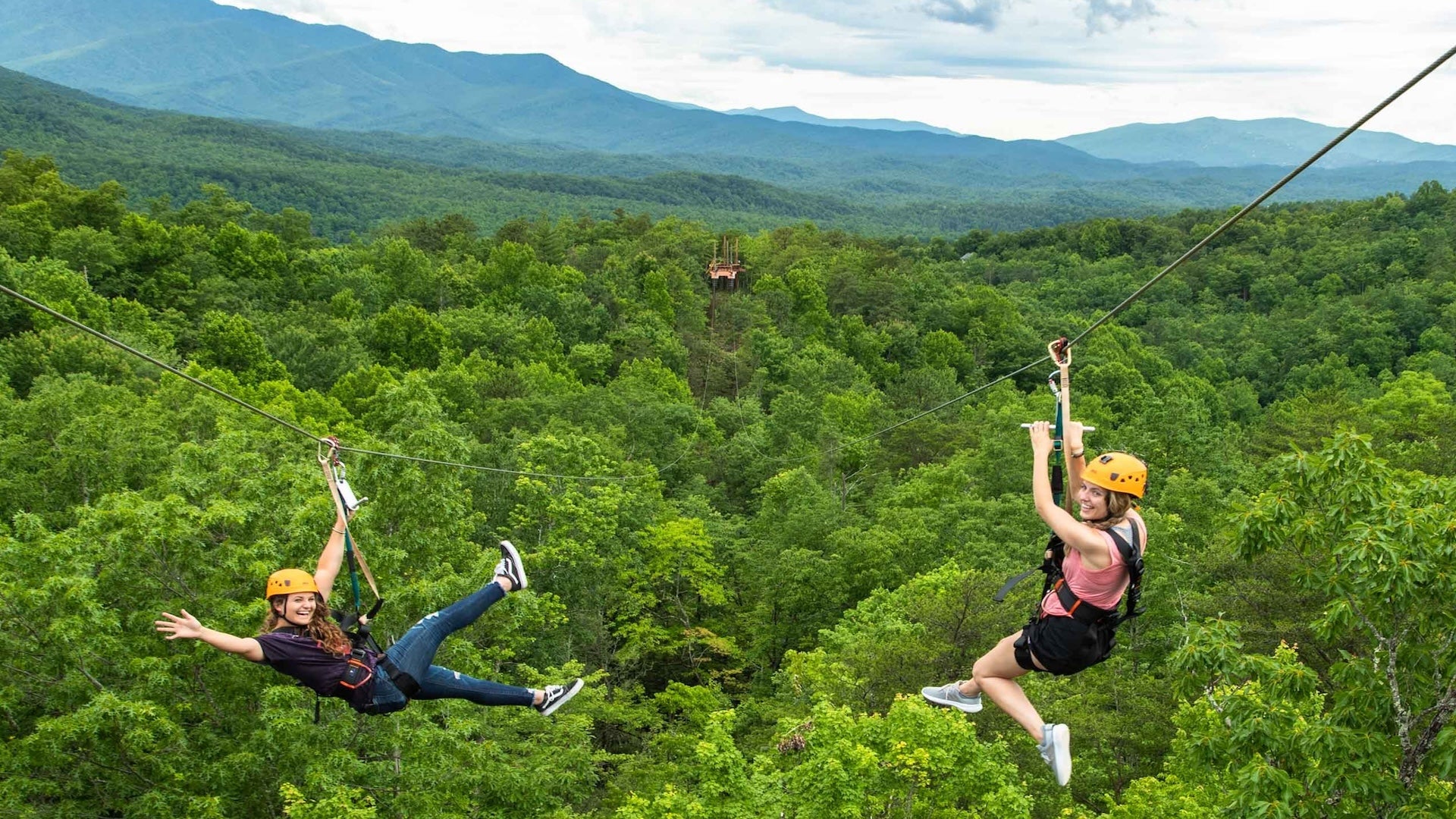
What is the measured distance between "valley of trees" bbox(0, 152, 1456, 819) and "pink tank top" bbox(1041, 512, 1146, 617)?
12.5 ft

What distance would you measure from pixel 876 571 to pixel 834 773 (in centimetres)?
1768

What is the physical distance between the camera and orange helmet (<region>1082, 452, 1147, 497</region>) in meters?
5.34

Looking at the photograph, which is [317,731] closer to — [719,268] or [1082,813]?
[1082,813]

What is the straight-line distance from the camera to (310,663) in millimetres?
6703

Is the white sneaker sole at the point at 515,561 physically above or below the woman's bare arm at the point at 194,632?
below

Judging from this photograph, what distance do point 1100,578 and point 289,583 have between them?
4848mm

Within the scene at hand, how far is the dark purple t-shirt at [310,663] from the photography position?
21.6 feet

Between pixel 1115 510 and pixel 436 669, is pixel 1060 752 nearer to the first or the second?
pixel 1115 510

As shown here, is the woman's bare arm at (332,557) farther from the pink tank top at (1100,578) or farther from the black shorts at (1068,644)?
the pink tank top at (1100,578)

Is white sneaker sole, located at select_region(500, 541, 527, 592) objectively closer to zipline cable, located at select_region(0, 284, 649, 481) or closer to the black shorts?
zipline cable, located at select_region(0, 284, 649, 481)

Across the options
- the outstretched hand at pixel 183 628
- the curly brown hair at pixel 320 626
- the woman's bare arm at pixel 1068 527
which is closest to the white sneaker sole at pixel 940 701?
the woman's bare arm at pixel 1068 527

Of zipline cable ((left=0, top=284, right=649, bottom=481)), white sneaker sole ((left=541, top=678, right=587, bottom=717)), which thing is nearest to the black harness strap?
white sneaker sole ((left=541, top=678, right=587, bottom=717))

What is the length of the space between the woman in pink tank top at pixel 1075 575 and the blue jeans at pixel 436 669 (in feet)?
11.1

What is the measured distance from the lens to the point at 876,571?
31.4m
